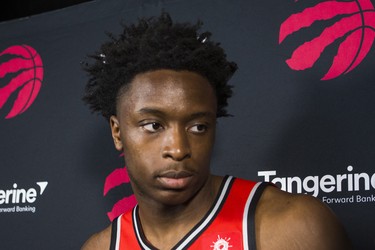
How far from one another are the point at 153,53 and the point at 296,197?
1.28 feet

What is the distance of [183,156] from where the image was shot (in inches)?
41.7

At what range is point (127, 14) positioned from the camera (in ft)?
6.30

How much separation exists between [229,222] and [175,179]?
0.16 metres

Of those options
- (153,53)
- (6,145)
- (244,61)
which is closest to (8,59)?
(6,145)

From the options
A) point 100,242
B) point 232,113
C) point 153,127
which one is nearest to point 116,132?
point 153,127

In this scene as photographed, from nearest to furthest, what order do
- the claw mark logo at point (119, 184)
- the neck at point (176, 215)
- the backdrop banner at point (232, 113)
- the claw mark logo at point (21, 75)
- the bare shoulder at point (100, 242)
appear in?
the neck at point (176, 215) → the bare shoulder at point (100, 242) → the backdrop banner at point (232, 113) → the claw mark logo at point (119, 184) → the claw mark logo at point (21, 75)

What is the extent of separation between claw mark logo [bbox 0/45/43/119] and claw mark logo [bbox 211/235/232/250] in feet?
3.84

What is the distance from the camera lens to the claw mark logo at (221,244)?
1.13 metres

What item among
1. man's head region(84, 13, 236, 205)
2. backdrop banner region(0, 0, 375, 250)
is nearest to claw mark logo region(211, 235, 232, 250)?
man's head region(84, 13, 236, 205)

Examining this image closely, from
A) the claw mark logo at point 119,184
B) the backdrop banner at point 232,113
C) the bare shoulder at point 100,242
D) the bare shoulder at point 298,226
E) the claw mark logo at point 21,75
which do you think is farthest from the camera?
the claw mark logo at point 21,75

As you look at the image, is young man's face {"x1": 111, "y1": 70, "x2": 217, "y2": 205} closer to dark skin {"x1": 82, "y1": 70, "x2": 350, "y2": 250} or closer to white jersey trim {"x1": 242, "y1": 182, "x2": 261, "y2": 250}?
dark skin {"x1": 82, "y1": 70, "x2": 350, "y2": 250}

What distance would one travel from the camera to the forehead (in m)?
1.08

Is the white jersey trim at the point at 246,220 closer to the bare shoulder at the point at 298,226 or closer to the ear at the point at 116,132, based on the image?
the bare shoulder at the point at 298,226

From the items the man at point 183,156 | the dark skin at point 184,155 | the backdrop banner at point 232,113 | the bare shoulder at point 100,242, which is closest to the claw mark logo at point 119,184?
the backdrop banner at point 232,113
